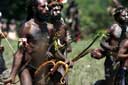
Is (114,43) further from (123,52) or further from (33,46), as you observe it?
(33,46)

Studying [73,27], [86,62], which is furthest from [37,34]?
[73,27]

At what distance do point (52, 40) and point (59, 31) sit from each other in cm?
112

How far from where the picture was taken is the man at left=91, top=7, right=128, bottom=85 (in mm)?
13133

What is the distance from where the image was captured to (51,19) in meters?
13.5

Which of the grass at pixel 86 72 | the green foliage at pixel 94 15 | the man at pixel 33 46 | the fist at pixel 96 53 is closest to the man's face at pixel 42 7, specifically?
the man at pixel 33 46

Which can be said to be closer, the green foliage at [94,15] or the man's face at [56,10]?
the man's face at [56,10]

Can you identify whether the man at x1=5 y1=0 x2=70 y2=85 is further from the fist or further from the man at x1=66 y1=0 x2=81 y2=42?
the man at x1=66 y1=0 x2=81 y2=42

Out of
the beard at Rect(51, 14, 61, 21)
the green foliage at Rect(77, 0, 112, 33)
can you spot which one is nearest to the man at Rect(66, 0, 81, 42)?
the beard at Rect(51, 14, 61, 21)

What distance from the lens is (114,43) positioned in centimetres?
1392

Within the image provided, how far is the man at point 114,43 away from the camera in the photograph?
13133mm

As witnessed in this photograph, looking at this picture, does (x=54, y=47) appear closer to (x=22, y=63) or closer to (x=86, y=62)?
(x=22, y=63)

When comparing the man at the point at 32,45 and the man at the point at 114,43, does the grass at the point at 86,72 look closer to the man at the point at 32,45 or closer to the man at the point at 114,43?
the man at the point at 114,43

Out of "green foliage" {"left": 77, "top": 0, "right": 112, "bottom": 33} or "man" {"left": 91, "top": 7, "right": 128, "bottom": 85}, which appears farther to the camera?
"green foliage" {"left": 77, "top": 0, "right": 112, "bottom": 33}

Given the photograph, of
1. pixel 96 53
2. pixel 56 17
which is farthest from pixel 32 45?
pixel 56 17
